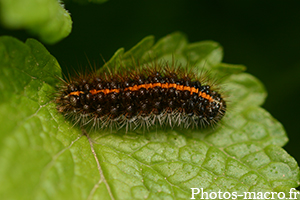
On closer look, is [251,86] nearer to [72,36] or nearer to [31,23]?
[72,36]

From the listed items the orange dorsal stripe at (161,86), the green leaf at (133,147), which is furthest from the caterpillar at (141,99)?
the green leaf at (133,147)

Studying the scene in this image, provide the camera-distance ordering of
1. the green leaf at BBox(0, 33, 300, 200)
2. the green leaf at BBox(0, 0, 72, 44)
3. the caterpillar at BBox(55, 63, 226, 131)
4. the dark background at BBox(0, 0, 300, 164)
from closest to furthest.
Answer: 1. the green leaf at BBox(0, 0, 72, 44)
2. the green leaf at BBox(0, 33, 300, 200)
3. the caterpillar at BBox(55, 63, 226, 131)
4. the dark background at BBox(0, 0, 300, 164)

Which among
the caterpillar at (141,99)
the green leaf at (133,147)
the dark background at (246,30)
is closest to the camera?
the green leaf at (133,147)

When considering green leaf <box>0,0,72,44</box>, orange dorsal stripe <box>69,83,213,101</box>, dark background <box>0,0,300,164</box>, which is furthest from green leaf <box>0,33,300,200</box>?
dark background <box>0,0,300,164</box>

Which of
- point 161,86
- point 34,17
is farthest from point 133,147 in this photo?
point 34,17

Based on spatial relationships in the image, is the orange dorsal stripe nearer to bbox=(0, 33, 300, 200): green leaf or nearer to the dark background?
bbox=(0, 33, 300, 200): green leaf

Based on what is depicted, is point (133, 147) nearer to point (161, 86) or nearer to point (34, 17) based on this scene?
point (161, 86)

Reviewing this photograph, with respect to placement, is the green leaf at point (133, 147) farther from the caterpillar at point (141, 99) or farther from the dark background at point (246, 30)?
the dark background at point (246, 30)
